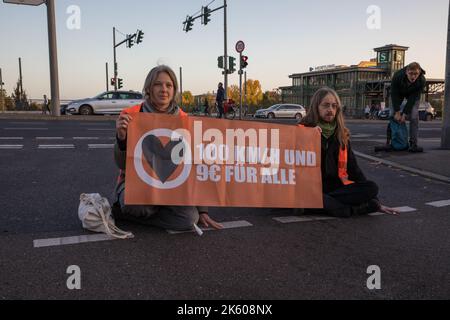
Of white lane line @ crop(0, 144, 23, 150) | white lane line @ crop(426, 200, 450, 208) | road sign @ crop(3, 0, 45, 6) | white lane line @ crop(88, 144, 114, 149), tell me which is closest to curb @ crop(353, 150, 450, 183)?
white lane line @ crop(426, 200, 450, 208)

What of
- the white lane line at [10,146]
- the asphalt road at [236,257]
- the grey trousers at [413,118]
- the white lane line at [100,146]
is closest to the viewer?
the asphalt road at [236,257]

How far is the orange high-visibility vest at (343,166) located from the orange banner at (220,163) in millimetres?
240

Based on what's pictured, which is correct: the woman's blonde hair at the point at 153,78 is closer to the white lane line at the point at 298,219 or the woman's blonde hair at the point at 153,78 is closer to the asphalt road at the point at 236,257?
the asphalt road at the point at 236,257

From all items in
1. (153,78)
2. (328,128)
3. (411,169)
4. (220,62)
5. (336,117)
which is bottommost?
(411,169)

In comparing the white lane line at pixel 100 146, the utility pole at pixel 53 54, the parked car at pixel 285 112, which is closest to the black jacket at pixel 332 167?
the white lane line at pixel 100 146

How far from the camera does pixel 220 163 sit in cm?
402

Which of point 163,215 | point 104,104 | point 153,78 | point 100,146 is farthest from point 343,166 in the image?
point 104,104

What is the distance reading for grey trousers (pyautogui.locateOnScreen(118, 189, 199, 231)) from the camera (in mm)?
3688

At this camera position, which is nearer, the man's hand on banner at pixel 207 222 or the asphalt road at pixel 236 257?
the asphalt road at pixel 236 257

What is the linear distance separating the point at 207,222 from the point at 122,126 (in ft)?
3.71

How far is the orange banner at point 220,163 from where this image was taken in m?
3.71

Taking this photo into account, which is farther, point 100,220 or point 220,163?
point 220,163

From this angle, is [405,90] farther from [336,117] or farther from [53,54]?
[53,54]

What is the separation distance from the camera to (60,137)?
11.7m
